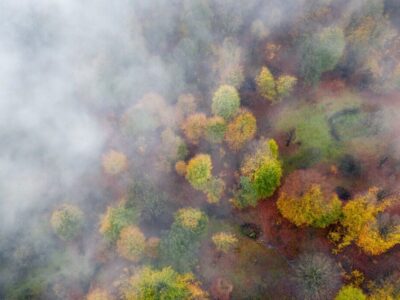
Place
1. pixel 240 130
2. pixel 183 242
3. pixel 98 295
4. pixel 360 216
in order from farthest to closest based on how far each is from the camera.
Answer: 1. pixel 240 130
2. pixel 98 295
3. pixel 183 242
4. pixel 360 216

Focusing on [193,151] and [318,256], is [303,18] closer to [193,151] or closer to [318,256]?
[193,151]

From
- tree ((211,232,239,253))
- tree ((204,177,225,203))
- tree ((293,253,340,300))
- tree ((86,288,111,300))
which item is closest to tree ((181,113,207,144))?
tree ((204,177,225,203))

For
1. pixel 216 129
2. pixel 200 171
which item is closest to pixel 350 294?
pixel 200 171

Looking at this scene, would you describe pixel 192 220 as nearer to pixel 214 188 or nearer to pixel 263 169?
pixel 214 188

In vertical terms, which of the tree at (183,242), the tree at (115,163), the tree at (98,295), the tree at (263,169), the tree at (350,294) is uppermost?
the tree at (115,163)

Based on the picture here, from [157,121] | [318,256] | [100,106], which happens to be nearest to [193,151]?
[157,121]

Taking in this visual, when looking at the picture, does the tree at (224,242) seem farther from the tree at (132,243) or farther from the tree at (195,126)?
the tree at (195,126)

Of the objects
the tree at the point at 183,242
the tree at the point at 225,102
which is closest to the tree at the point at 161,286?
the tree at the point at 183,242
